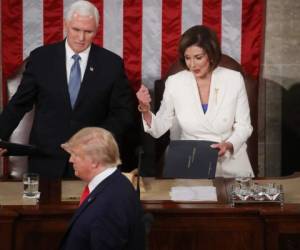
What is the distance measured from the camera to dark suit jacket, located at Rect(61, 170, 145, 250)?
351cm

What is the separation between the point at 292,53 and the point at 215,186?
2275mm

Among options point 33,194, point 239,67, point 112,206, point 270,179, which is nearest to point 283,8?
point 239,67

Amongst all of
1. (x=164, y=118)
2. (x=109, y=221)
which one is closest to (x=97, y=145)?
(x=109, y=221)

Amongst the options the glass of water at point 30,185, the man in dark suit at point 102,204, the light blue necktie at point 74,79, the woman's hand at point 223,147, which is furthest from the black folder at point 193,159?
the man in dark suit at point 102,204

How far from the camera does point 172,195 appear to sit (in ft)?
15.5

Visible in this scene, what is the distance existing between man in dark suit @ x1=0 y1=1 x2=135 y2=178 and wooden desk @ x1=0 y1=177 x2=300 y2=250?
108 cm

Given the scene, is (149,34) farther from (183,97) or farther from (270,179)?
(270,179)

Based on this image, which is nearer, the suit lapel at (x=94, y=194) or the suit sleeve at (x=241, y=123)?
the suit lapel at (x=94, y=194)

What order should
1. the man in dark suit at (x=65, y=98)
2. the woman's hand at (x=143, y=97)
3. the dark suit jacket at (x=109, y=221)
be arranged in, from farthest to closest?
1. the man in dark suit at (x=65, y=98)
2. the woman's hand at (x=143, y=97)
3. the dark suit jacket at (x=109, y=221)

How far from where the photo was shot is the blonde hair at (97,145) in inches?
144

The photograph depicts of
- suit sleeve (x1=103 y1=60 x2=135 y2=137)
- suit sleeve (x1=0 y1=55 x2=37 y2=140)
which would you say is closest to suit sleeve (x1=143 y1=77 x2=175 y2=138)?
suit sleeve (x1=103 y1=60 x2=135 y2=137)

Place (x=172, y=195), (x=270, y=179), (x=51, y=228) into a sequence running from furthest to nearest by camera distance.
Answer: (x=270, y=179) → (x=172, y=195) → (x=51, y=228)

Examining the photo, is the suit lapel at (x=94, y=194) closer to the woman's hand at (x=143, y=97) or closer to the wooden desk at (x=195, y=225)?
the wooden desk at (x=195, y=225)

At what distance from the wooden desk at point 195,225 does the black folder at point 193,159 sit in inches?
25.7
